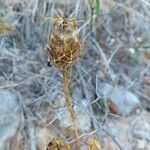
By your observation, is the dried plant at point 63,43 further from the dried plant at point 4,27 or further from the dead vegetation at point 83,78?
the dried plant at point 4,27

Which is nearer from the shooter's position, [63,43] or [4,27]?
[63,43]

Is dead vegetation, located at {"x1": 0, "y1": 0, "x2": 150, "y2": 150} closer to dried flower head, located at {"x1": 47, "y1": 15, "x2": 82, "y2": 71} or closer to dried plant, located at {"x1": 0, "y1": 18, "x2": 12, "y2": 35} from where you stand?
dried plant, located at {"x1": 0, "y1": 18, "x2": 12, "y2": 35}

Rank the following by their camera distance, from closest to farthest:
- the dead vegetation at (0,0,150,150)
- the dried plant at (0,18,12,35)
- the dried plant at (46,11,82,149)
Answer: the dried plant at (46,11,82,149)
the dead vegetation at (0,0,150,150)
the dried plant at (0,18,12,35)

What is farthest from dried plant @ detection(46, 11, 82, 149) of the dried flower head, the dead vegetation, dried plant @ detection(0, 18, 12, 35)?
dried plant @ detection(0, 18, 12, 35)

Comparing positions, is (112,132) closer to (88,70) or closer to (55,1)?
(88,70)

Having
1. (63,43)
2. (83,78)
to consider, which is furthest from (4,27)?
(63,43)

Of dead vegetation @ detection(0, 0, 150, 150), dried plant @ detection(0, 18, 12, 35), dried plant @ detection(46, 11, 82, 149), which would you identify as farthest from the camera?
dried plant @ detection(0, 18, 12, 35)

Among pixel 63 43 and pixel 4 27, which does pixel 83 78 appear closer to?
pixel 4 27

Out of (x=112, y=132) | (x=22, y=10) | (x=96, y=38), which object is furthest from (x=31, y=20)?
(x=112, y=132)

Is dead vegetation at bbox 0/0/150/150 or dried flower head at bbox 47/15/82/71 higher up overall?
dried flower head at bbox 47/15/82/71
